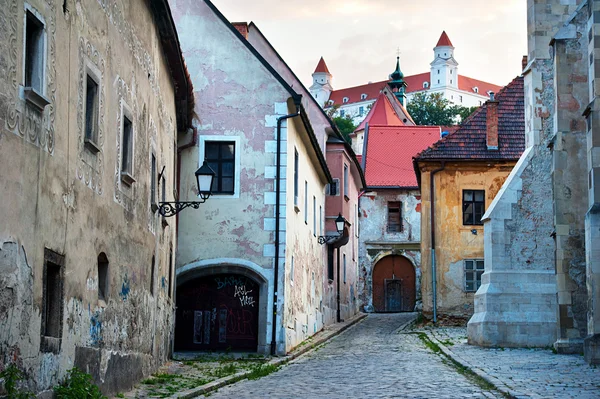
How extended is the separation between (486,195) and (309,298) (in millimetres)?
9829

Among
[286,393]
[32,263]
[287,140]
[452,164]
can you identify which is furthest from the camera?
[452,164]

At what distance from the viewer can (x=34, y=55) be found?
30.7 ft

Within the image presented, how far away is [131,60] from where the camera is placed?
1427cm

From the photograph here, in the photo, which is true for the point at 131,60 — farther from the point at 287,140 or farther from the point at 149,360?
the point at 287,140

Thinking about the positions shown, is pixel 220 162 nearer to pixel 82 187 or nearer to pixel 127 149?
pixel 127 149

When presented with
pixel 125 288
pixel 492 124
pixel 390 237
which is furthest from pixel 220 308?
pixel 390 237

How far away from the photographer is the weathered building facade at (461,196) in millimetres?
34969

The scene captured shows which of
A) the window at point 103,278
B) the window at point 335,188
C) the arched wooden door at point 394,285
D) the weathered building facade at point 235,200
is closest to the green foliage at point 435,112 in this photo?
the arched wooden door at point 394,285

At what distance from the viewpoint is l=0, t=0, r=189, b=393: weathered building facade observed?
8609mm

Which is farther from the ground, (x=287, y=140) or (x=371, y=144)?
(x=371, y=144)

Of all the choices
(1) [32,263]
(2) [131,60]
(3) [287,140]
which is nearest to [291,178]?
(3) [287,140]

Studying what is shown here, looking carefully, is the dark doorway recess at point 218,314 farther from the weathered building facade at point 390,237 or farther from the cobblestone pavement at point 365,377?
the weathered building facade at point 390,237

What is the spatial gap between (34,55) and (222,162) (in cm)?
1388

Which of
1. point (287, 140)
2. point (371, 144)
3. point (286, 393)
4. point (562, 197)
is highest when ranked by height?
point (371, 144)
